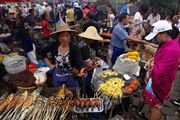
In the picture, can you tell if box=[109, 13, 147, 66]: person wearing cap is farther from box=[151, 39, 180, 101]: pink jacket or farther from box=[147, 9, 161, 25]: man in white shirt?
box=[147, 9, 161, 25]: man in white shirt

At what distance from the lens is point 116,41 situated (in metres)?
6.17

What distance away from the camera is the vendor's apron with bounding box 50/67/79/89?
4012 mm

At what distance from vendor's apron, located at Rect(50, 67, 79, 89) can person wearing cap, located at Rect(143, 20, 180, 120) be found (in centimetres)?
143

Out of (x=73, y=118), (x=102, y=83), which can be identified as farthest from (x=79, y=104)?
(x=102, y=83)

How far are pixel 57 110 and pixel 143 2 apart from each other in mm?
13918

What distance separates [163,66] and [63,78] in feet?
5.68

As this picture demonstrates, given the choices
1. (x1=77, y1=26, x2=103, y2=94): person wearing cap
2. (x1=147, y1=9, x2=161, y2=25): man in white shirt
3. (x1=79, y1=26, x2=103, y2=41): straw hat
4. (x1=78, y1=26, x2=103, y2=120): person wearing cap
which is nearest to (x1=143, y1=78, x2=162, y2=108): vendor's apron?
(x1=78, y1=26, x2=103, y2=120): person wearing cap

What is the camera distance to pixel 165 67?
3812mm

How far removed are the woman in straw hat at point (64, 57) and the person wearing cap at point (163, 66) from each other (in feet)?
4.42

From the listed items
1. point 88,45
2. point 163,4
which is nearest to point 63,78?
point 88,45

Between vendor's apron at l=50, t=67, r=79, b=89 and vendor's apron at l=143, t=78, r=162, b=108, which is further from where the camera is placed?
vendor's apron at l=143, t=78, r=162, b=108

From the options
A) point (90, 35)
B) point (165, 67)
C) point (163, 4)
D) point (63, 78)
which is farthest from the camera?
point (163, 4)

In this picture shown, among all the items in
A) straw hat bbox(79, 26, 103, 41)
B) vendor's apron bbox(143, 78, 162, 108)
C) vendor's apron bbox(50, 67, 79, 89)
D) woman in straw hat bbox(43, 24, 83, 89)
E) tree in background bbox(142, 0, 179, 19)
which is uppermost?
tree in background bbox(142, 0, 179, 19)

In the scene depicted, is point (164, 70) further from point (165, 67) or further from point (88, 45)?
point (88, 45)
